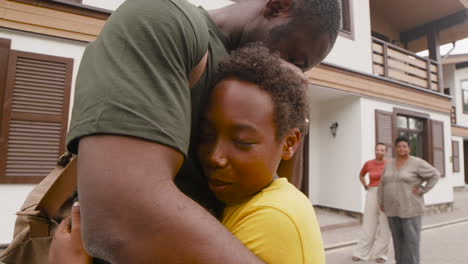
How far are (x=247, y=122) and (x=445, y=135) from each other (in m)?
10.4

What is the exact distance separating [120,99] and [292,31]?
656 millimetres

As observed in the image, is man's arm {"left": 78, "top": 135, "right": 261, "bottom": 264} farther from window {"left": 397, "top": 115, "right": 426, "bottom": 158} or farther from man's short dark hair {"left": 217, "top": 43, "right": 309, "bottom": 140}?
window {"left": 397, "top": 115, "right": 426, "bottom": 158}

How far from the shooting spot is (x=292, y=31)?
3.12 ft

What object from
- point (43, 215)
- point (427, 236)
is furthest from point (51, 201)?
point (427, 236)

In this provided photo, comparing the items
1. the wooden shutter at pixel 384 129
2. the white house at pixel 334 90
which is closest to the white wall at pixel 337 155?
the white house at pixel 334 90

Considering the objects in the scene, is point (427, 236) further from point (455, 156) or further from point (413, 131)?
point (455, 156)

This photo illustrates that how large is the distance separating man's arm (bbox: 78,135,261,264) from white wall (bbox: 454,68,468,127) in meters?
18.9

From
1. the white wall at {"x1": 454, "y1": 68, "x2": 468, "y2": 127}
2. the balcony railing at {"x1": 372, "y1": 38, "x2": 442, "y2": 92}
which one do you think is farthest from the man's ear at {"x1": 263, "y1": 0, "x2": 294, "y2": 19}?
the white wall at {"x1": 454, "y1": 68, "x2": 468, "y2": 127}

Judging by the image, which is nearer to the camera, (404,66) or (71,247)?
(71,247)

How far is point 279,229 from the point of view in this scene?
25.2 inches

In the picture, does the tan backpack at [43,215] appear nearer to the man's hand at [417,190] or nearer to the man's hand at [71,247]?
the man's hand at [71,247]

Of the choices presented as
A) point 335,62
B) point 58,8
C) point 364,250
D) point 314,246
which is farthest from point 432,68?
point 314,246

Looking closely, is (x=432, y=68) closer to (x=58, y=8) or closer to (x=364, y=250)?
(x=364, y=250)

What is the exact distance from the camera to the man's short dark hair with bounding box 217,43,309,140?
0.76 m
